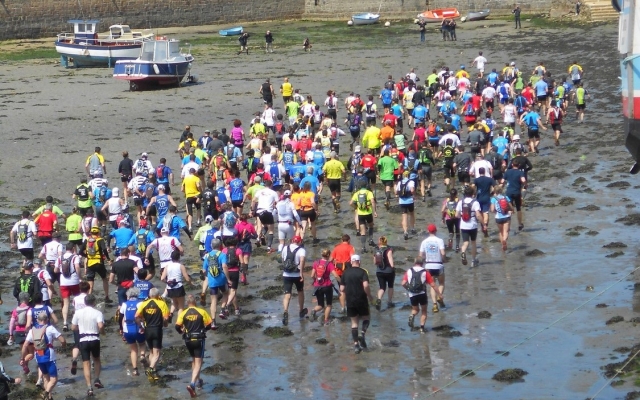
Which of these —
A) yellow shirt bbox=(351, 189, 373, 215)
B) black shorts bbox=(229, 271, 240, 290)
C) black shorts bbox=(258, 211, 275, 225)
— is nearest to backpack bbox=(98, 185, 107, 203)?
black shorts bbox=(258, 211, 275, 225)

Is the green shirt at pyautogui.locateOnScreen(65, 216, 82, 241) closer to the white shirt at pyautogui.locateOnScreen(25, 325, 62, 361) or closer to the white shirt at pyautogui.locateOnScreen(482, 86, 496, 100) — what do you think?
the white shirt at pyautogui.locateOnScreen(25, 325, 62, 361)

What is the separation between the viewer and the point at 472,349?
51.6ft

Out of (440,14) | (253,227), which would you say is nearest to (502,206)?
(253,227)

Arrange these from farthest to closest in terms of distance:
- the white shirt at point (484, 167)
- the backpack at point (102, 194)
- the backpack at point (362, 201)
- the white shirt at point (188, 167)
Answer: the white shirt at point (188, 167) < the backpack at point (102, 194) < the white shirt at point (484, 167) < the backpack at point (362, 201)

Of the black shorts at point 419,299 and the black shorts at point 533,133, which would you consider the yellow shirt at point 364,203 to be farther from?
the black shorts at point 533,133

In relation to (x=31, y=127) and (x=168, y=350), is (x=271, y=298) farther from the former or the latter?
(x=31, y=127)

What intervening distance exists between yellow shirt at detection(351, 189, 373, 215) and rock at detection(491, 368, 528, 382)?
6.99 m

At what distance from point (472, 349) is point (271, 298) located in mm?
4216

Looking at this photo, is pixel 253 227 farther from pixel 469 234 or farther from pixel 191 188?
pixel 469 234

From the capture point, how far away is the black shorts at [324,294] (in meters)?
17.0

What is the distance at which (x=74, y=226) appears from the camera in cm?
2069

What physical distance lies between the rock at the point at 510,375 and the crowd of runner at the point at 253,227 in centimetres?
213

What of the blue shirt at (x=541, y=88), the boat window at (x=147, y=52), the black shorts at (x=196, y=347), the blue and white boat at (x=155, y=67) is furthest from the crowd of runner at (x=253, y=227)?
the boat window at (x=147, y=52)

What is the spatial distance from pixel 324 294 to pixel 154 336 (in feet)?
10.3
